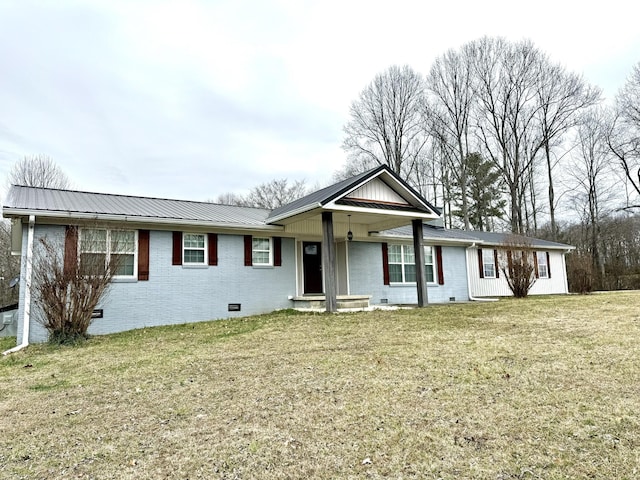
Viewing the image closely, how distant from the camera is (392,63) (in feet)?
86.3

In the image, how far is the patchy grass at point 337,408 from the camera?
2646mm

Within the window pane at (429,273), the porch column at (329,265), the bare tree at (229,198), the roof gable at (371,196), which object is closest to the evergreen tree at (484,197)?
the window pane at (429,273)

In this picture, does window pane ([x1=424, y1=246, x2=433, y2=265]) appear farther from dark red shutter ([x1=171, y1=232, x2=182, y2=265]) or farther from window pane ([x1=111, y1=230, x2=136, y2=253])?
window pane ([x1=111, y1=230, x2=136, y2=253])

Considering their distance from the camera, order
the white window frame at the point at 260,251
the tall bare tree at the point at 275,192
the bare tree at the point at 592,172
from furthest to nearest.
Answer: the tall bare tree at the point at 275,192 < the bare tree at the point at 592,172 < the white window frame at the point at 260,251

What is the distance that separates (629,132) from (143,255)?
26.0 meters

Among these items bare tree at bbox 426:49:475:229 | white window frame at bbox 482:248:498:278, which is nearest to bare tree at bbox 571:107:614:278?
bare tree at bbox 426:49:475:229

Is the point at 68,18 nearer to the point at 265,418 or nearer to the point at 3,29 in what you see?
the point at 3,29

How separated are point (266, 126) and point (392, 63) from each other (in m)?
10.2

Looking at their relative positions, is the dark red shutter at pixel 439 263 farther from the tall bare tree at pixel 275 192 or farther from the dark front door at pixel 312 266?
the tall bare tree at pixel 275 192

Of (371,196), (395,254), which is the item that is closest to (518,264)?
(395,254)

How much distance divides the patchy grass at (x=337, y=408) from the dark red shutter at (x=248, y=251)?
4.41 metres

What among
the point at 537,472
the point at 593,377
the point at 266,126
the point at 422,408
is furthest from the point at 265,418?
the point at 266,126

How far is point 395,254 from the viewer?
1415 centimetres

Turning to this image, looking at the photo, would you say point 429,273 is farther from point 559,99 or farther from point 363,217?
point 559,99
